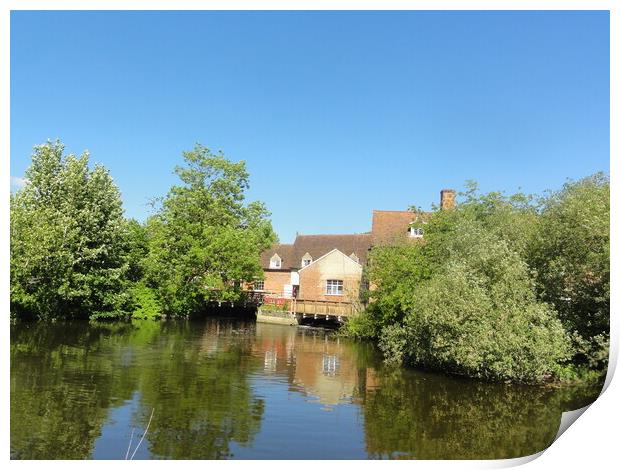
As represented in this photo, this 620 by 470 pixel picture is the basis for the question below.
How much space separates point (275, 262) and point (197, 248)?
8978mm

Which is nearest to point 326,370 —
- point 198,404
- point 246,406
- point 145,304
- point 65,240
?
point 246,406

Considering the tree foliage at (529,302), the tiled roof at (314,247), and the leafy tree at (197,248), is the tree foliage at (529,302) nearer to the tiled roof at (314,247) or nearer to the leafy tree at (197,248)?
the leafy tree at (197,248)

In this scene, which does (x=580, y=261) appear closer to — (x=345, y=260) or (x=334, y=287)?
(x=345, y=260)

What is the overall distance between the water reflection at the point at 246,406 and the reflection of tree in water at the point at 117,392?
3cm

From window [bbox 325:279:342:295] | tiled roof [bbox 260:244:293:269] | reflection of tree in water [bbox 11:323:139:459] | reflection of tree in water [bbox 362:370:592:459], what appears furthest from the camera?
tiled roof [bbox 260:244:293:269]

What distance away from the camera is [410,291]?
16906mm

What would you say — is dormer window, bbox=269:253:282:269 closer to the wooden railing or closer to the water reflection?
the wooden railing

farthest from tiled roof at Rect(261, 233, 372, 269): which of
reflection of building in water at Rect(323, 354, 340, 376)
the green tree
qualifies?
reflection of building in water at Rect(323, 354, 340, 376)

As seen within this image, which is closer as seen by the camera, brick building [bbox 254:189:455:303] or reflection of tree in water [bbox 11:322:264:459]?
reflection of tree in water [bbox 11:322:264:459]

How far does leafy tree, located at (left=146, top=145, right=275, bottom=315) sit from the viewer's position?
26.3m

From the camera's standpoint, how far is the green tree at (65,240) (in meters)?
11.5

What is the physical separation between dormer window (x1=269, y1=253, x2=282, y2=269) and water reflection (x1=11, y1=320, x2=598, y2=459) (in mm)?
19061
